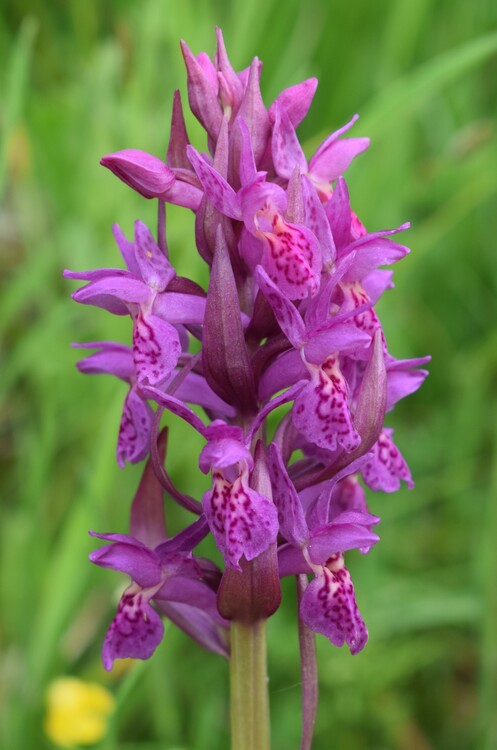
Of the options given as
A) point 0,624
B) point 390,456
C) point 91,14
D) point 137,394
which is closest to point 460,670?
point 0,624

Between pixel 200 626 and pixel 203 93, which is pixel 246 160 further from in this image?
pixel 200 626

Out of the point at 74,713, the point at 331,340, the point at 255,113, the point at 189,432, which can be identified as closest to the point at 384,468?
the point at 331,340

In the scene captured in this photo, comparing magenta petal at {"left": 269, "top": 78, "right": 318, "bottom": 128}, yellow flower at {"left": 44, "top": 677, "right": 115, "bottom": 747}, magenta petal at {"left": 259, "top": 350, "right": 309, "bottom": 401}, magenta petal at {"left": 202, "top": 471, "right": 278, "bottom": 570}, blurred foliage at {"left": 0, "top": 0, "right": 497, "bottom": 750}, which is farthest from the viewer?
blurred foliage at {"left": 0, "top": 0, "right": 497, "bottom": 750}

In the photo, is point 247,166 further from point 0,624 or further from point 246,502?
point 0,624

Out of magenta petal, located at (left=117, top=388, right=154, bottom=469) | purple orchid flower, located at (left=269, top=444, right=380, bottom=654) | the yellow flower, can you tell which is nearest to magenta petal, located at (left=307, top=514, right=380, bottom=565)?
purple orchid flower, located at (left=269, top=444, right=380, bottom=654)

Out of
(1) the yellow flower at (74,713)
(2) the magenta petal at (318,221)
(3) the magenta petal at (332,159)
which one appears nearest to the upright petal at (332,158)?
(3) the magenta petal at (332,159)

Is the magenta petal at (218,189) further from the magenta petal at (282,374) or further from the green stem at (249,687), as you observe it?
the green stem at (249,687)

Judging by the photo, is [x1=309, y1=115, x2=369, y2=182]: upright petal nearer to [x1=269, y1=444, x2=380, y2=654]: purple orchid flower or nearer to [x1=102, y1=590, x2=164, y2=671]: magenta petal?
[x1=269, y1=444, x2=380, y2=654]: purple orchid flower
